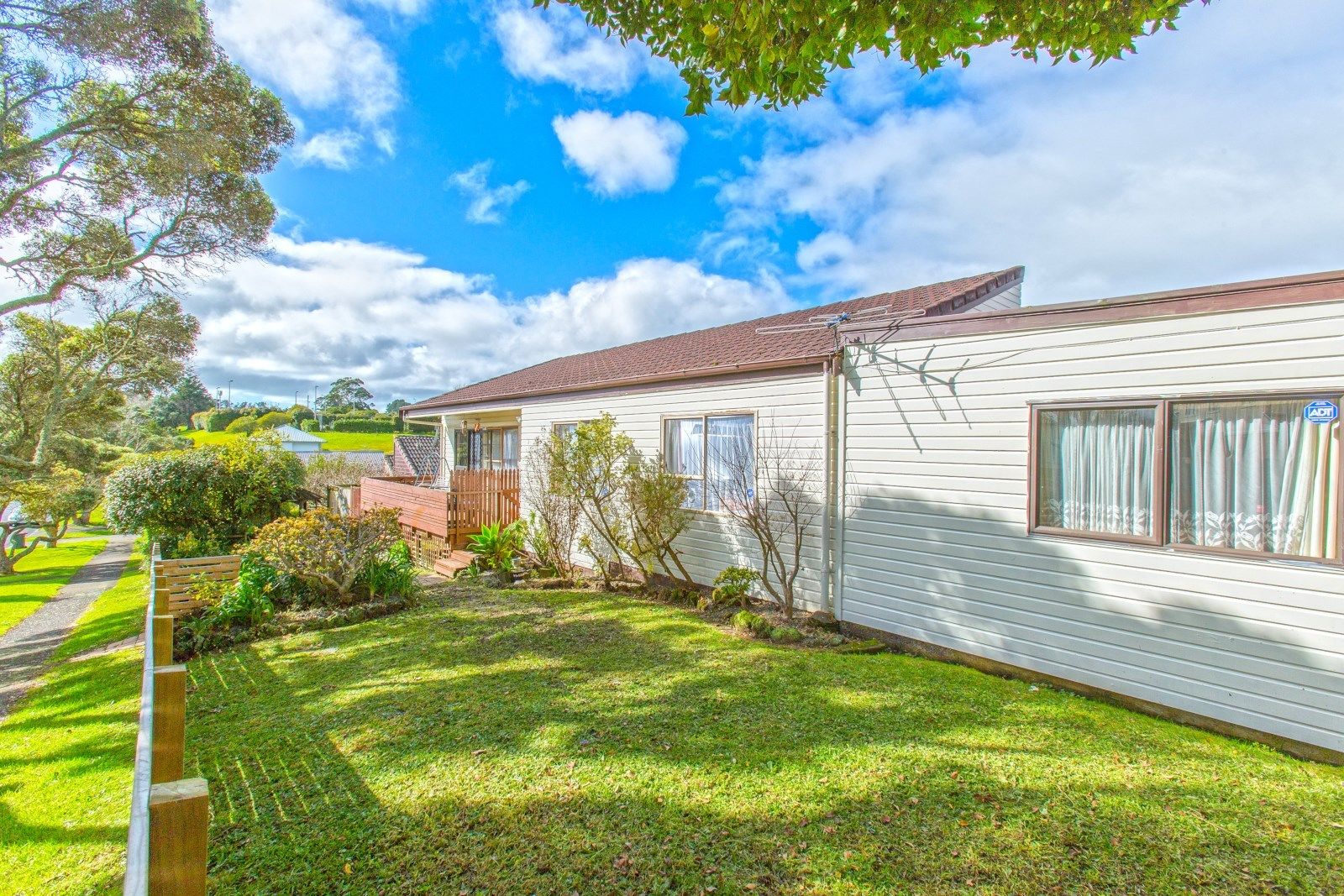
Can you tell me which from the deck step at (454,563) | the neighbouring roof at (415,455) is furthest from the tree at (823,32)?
the neighbouring roof at (415,455)

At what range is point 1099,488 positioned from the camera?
5160mm

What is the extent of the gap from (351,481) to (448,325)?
18.2 metres

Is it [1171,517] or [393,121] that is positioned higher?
[393,121]

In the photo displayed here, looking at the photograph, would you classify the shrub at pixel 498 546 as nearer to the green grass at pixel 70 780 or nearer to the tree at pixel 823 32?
the green grass at pixel 70 780

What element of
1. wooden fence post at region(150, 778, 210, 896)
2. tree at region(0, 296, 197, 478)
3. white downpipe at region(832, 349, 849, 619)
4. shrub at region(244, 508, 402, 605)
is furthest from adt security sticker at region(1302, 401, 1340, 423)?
tree at region(0, 296, 197, 478)

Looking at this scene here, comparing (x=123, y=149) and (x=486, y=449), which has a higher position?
(x=123, y=149)

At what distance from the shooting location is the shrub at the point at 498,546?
10547mm

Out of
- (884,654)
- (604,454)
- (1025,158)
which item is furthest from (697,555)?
(1025,158)

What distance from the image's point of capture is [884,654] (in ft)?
20.8

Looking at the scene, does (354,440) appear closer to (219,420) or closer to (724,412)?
(219,420)

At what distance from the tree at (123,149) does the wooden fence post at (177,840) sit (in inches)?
498

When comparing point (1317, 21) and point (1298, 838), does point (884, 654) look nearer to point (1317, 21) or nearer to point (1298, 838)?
point (1298, 838)

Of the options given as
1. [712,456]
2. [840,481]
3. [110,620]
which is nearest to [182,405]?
[110,620]

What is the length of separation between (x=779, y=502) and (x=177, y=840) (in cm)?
666
